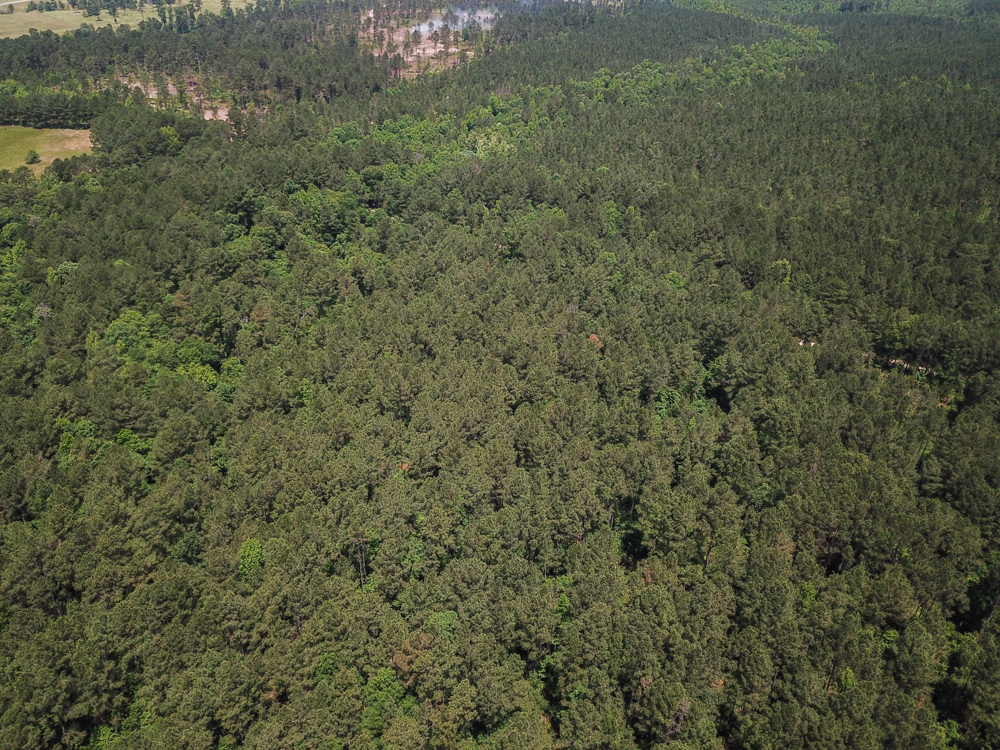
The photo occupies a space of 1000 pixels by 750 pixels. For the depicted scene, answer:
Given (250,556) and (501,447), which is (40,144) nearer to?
(250,556)

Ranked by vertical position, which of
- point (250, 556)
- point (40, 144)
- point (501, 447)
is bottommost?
point (250, 556)

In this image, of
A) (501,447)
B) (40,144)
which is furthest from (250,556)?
(40,144)

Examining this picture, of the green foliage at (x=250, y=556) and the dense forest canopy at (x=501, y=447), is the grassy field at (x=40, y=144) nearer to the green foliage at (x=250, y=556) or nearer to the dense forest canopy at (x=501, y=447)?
the dense forest canopy at (x=501, y=447)

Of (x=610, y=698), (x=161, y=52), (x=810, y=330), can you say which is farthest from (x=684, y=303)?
(x=161, y=52)

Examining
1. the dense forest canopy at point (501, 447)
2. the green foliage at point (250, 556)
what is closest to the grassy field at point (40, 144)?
the dense forest canopy at point (501, 447)

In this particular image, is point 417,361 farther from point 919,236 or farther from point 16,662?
point 919,236
